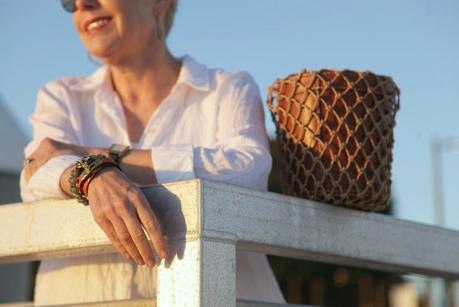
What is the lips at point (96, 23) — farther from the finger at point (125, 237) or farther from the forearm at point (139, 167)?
the finger at point (125, 237)

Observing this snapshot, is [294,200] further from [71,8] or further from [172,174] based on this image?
[71,8]

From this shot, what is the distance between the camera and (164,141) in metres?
2.13

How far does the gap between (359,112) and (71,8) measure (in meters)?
0.70

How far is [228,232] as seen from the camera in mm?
1374

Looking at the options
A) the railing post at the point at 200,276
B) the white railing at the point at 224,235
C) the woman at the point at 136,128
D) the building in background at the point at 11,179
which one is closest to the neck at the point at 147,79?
the woman at the point at 136,128

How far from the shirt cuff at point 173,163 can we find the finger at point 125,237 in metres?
0.36

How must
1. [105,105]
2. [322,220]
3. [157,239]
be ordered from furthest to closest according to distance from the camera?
[105,105]
[322,220]
[157,239]

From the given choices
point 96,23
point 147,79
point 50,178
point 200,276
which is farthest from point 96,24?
point 200,276

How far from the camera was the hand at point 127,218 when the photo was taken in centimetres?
135

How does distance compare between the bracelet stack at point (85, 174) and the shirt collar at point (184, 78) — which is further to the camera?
the shirt collar at point (184, 78)

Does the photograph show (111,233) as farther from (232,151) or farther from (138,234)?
(232,151)

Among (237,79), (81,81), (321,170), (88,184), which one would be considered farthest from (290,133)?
(81,81)

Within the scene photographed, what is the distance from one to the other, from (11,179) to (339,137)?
3707mm

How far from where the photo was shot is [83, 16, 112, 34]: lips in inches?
79.8
